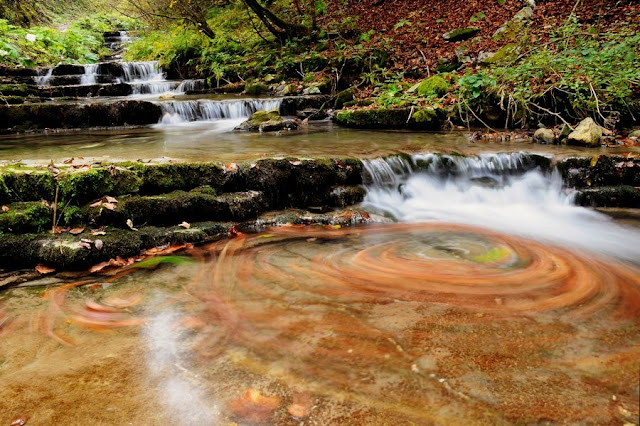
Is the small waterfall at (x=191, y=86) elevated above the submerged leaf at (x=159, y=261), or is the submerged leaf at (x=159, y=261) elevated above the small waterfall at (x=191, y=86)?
the small waterfall at (x=191, y=86)

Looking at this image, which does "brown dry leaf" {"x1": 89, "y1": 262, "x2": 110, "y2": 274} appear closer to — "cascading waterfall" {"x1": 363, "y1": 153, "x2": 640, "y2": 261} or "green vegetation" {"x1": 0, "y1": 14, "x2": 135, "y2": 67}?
"cascading waterfall" {"x1": 363, "y1": 153, "x2": 640, "y2": 261}

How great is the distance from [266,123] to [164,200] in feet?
15.3

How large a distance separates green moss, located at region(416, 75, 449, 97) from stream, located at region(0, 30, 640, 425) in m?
5.12

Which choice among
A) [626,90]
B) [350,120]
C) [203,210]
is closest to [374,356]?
[203,210]

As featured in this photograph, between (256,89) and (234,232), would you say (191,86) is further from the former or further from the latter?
(234,232)

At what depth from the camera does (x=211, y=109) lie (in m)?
9.65

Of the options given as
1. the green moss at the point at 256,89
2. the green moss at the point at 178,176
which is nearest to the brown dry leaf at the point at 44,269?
the green moss at the point at 178,176

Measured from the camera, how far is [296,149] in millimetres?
5918

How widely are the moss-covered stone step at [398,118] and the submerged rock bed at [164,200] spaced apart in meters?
3.58

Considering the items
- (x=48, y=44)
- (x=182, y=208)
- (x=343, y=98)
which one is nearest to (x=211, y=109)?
(x=343, y=98)

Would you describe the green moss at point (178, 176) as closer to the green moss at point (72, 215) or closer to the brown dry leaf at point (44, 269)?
the green moss at point (72, 215)

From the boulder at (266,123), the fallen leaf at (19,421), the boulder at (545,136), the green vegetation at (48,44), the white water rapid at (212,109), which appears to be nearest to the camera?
the fallen leaf at (19,421)

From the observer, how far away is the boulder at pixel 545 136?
690 centimetres

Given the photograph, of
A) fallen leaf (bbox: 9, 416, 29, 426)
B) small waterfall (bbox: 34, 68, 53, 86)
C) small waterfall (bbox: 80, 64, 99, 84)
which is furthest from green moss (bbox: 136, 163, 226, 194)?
small waterfall (bbox: 80, 64, 99, 84)
